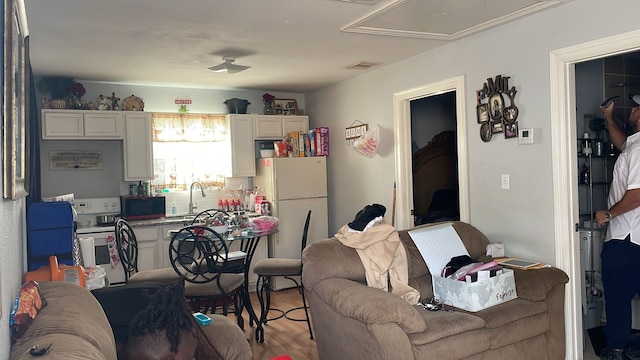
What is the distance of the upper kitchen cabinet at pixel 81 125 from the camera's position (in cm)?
510

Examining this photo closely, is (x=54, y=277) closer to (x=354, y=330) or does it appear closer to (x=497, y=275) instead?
(x=354, y=330)

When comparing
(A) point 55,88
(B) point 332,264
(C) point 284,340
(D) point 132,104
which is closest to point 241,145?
(D) point 132,104

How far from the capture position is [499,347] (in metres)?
2.96

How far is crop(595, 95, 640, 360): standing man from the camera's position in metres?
3.38

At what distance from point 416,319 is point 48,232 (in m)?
2.01

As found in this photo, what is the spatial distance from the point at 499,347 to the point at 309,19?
2.49m

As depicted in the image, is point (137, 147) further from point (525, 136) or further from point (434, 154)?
point (525, 136)

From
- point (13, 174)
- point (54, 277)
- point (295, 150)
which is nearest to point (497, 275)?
point (54, 277)

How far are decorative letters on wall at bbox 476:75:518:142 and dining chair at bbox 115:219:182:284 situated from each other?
2.76 metres

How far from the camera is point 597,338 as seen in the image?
3875mm

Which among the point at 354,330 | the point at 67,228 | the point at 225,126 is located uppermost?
the point at 225,126

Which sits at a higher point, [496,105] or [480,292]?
[496,105]

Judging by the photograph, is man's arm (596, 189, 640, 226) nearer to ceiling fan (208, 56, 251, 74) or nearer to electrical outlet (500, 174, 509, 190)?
electrical outlet (500, 174, 509, 190)

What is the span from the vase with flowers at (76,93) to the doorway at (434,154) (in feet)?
12.3
